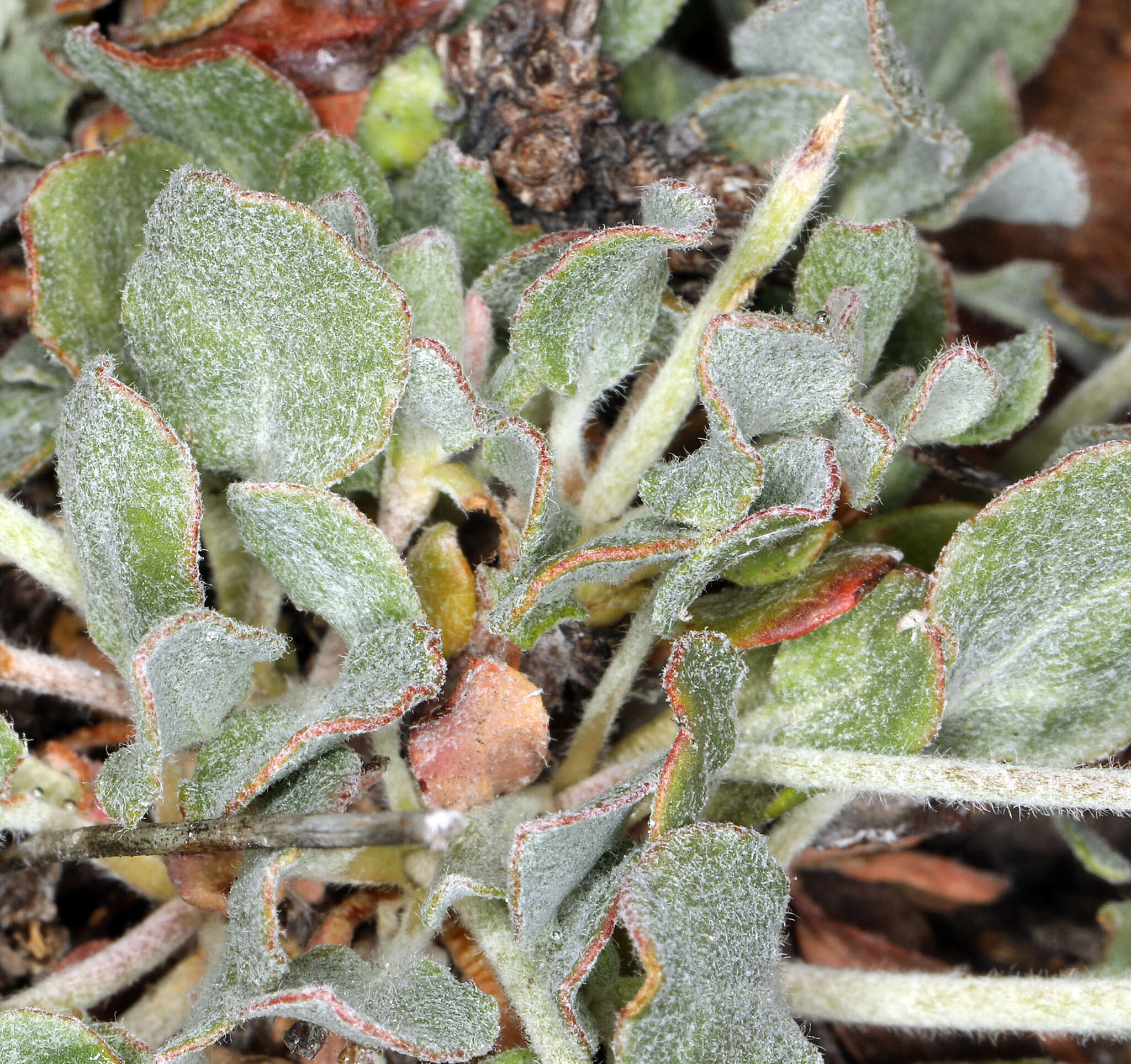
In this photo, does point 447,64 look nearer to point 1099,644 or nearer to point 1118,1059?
point 1099,644

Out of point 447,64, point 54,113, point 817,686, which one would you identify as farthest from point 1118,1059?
point 54,113

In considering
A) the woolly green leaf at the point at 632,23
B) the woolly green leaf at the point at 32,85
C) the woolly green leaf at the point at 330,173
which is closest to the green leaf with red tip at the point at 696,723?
the woolly green leaf at the point at 330,173

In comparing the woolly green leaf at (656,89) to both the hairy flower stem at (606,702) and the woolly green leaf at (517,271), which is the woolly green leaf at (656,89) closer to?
the woolly green leaf at (517,271)

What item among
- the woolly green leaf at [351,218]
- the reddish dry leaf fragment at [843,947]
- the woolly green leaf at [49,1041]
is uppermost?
the woolly green leaf at [351,218]

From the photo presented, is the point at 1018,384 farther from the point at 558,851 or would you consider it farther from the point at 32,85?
the point at 32,85

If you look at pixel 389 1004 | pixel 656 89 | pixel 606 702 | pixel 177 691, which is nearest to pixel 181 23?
pixel 656 89

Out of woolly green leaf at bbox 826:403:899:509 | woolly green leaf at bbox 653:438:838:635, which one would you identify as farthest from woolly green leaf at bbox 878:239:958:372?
woolly green leaf at bbox 653:438:838:635
